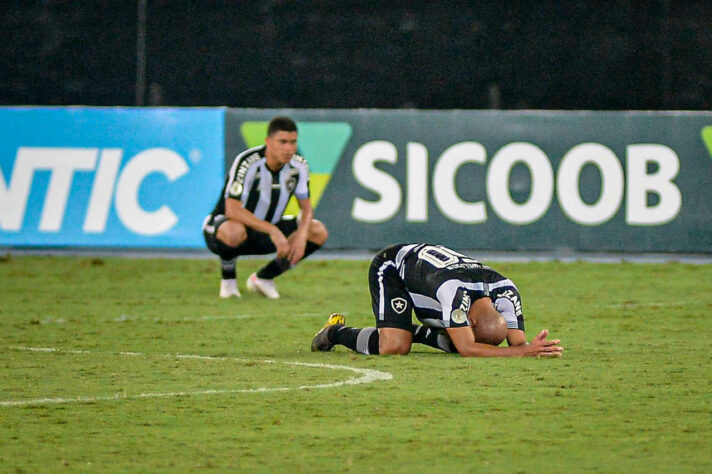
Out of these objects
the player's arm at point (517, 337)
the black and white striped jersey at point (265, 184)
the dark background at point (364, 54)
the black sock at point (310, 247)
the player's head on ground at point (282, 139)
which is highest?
the dark background at point (364, 54)

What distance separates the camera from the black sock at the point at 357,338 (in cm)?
850

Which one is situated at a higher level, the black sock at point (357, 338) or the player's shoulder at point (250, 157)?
the player's shoulder at point (250, 157)

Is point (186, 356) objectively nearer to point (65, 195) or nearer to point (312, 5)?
point (65, 195)

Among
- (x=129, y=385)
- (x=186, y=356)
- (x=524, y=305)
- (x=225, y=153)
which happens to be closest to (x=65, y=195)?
(x=225, y=153)

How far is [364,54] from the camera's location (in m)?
19.3

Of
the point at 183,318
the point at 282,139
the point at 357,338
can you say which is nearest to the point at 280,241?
the point at 282,139

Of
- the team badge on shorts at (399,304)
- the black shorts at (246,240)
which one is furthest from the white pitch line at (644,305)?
the team badge on shorts at (399,304)

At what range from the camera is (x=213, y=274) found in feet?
47.6

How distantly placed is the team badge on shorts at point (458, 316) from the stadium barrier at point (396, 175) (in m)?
7.66

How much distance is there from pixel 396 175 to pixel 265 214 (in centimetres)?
344

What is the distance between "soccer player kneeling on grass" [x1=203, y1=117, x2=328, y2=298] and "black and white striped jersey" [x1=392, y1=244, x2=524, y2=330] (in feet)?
11.3

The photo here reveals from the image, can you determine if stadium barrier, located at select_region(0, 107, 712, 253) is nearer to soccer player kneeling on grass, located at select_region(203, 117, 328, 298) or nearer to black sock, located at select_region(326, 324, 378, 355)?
soccer player kneeling on grass, located at select_region(203, 117, 328, 298)

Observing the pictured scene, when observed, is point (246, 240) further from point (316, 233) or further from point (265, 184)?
point (316, 233)

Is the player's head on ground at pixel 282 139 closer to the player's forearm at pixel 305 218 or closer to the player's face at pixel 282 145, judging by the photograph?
the player's face at pixel 282 145
